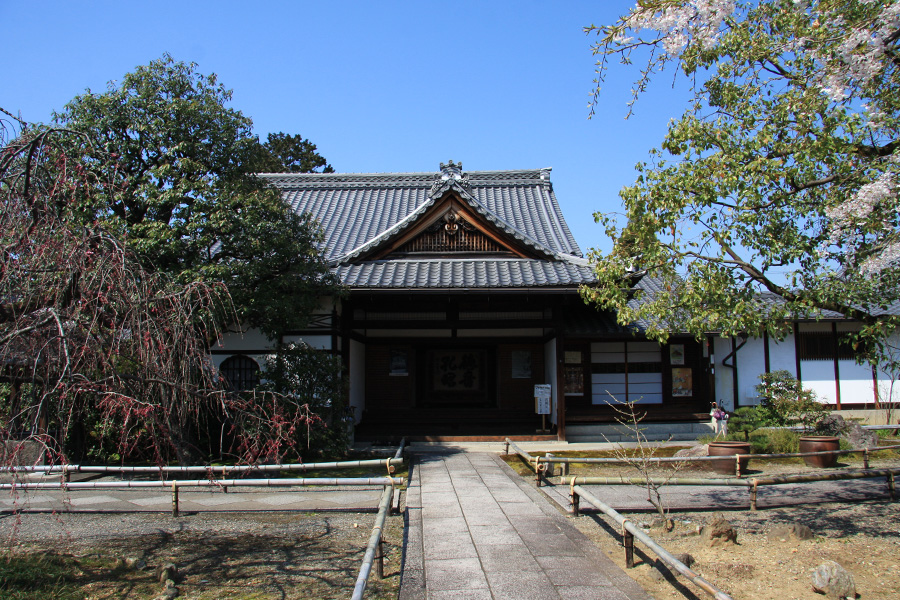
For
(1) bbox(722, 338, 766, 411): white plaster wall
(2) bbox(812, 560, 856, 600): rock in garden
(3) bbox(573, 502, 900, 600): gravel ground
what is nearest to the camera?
(2) bbox(812, 560, 856, 600): rock in garden

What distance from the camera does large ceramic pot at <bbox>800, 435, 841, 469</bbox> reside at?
11406 mm

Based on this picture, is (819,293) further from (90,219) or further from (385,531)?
(90,219)

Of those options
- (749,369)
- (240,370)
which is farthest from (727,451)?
(240,370)

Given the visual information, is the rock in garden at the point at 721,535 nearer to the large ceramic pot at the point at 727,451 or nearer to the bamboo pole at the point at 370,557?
the bamboo pole at the point at 370,557

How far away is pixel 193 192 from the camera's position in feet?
33.2

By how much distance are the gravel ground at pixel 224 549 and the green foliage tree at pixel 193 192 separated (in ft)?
11.9

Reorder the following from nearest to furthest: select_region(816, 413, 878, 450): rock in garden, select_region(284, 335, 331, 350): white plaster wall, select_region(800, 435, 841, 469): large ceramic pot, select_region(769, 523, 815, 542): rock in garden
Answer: select_region(769, 523, 815, 542): rock in garden → select_region(800, 435, 841, 469): large ceramic pot → select_region(816, 413, 878, 450): rock in garden → select_region(284, 335, 331, 350): white plaster wall

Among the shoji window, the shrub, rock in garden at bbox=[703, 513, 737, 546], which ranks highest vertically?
the shoji window

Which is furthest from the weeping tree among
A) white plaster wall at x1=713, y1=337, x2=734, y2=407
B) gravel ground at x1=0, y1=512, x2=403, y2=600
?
white plaster wall at x1=713, y1=337, x2=734, y2=407

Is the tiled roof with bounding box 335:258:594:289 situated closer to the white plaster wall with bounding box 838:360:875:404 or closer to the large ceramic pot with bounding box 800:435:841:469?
the large ceramic pot with bounding box 800:435:841:469

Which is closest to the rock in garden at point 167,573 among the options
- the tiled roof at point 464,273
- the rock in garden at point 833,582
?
the rock in garden at point 833,582

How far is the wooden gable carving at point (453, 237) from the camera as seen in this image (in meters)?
15.0

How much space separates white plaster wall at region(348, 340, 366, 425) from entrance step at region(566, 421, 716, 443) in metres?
5.30

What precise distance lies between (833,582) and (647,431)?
10371 millimetres
